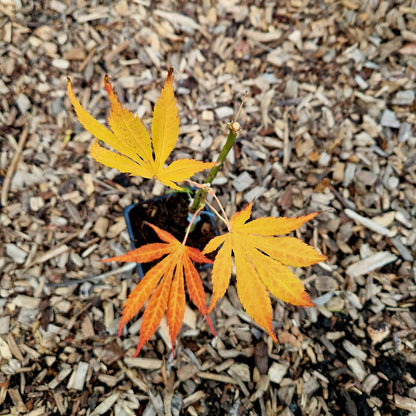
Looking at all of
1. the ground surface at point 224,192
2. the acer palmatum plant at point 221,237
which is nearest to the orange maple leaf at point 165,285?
the acer palmatum plant at point 221,237

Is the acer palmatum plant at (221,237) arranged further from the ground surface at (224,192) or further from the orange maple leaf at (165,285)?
the ground surface at (224,192)

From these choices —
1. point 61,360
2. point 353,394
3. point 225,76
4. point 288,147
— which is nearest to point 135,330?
point 61,360

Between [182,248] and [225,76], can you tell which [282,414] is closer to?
[182,248]

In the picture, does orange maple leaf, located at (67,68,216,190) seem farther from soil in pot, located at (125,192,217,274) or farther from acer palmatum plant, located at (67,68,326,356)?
soil in pot, located at (125,192,217,274)

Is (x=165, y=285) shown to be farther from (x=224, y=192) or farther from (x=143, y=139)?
(x=224, y=192)

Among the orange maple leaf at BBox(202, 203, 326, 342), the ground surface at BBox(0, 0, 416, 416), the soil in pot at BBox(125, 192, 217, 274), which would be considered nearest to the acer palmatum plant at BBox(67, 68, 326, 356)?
the orange maple leaf at BBox(202, 203, 326, 342)

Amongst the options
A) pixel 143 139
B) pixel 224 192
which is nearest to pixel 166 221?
pixel 224 192
